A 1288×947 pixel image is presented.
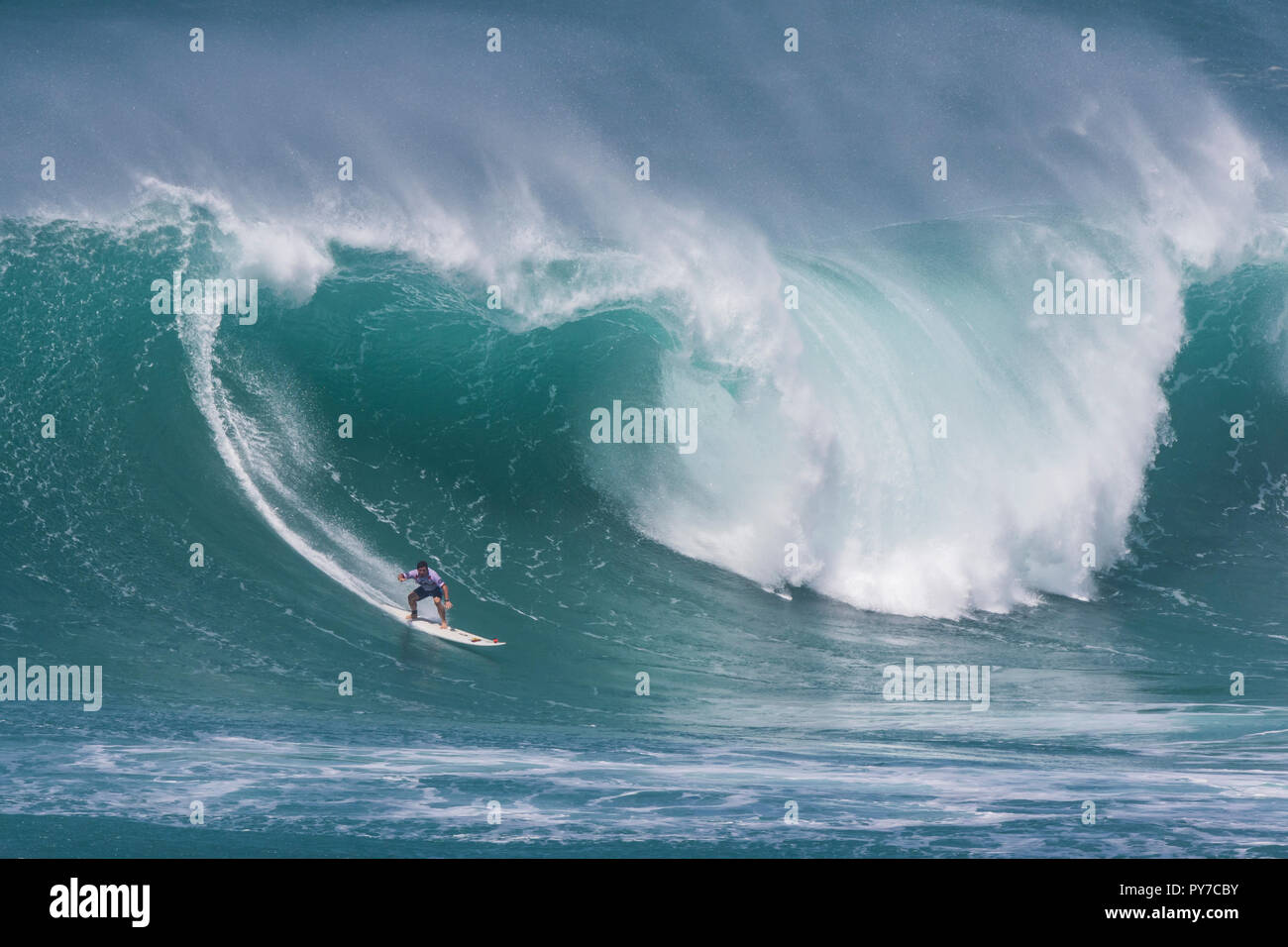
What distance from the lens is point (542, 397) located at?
15000 mm

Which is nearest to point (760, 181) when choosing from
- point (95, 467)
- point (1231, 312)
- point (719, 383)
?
point (719, 383)

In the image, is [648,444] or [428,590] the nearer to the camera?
[428,590]

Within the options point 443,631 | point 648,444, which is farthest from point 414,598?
point 648,444

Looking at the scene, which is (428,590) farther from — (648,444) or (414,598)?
(648,444)

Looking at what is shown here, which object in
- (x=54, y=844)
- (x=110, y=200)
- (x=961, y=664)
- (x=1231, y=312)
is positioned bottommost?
(x=54, y=844)

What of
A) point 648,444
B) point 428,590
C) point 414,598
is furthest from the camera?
point 648,444

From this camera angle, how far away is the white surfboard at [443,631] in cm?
1173

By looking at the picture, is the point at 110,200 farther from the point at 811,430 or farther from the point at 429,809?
the point at 429,809

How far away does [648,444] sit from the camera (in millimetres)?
14711

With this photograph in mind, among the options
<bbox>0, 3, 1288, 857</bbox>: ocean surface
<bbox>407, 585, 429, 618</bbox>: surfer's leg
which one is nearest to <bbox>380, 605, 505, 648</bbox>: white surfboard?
<bbox>407, 585, 429, 618</bbox>: surfer's leg

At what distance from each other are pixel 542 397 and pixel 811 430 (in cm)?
297

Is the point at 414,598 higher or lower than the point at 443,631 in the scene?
higher

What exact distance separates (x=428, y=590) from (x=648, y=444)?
3792mm

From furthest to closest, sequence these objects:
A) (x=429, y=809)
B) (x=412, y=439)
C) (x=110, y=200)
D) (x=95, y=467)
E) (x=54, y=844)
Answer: (x=110, y=200), (x=412, y=439), (x=95, y=467), (x=429, y=809), (x=54, y=844)
